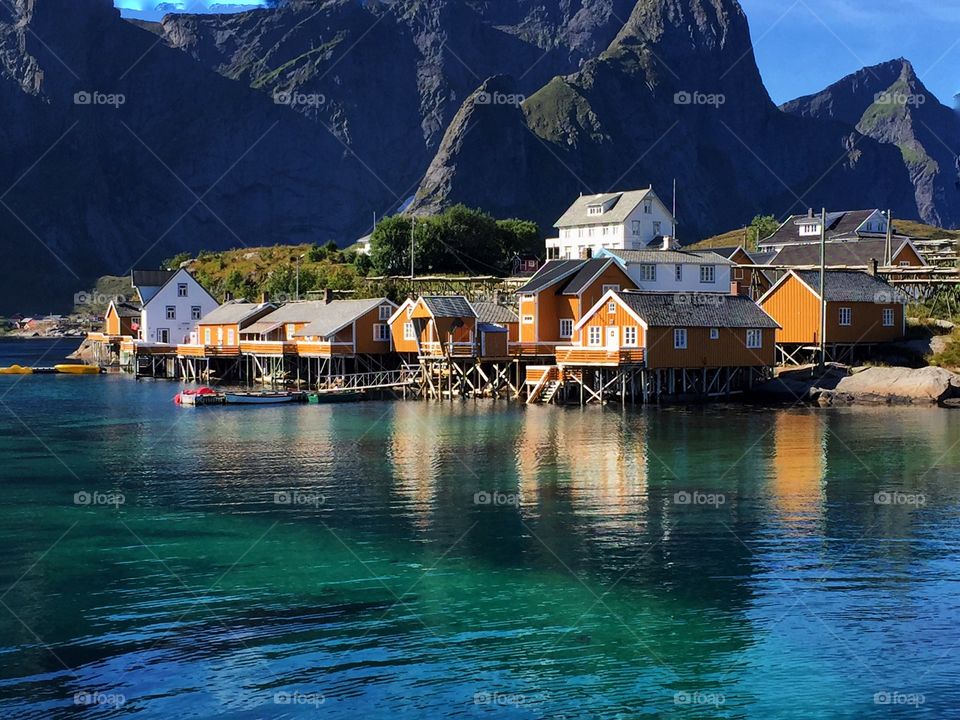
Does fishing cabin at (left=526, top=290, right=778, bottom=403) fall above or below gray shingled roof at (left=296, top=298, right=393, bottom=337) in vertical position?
below

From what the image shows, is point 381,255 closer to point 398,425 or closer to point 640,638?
point 398,425

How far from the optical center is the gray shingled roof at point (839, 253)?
8575cm

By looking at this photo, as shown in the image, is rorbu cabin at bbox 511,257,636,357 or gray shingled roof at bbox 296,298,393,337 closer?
rorbu cabin at bbox 511,257,636,357

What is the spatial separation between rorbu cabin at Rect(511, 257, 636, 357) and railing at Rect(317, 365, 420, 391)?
24.4 ft

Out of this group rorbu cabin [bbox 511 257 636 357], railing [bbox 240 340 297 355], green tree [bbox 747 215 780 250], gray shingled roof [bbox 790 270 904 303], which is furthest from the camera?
green tree [bbox 747 215 780 250]

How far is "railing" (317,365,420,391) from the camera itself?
69812 millimetres

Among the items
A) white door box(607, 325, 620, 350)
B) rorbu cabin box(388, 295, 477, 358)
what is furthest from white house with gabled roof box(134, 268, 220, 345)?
white door box(607, 325, 620, 350)

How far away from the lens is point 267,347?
80750mm

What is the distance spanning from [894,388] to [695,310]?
11.4 m

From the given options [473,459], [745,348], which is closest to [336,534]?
[473,459]

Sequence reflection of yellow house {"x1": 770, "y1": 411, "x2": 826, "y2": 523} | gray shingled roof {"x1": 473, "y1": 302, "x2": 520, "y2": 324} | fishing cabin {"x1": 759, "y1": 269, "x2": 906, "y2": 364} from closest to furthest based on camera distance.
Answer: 1. reflection of yellow house {"x1": 770, "y1": 411, "x2": 826, "y2": 523}
2. fishing cabin {"x1": 759, "y1": 269, "x2": 906, "y2": 364}
3. gray shingled roof {"x1": 473, "y1": 302, "x2": 520, "y2": 324}

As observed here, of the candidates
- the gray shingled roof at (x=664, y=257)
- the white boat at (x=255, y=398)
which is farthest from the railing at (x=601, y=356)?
the white boat at (x=255, y=398)

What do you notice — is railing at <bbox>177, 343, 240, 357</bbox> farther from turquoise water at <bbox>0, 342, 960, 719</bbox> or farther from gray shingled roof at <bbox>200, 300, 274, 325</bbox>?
turquoise water at <bbox>0, 342, 960, 719</bbox>

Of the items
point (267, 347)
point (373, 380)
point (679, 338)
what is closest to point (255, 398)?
point (373, 380)
